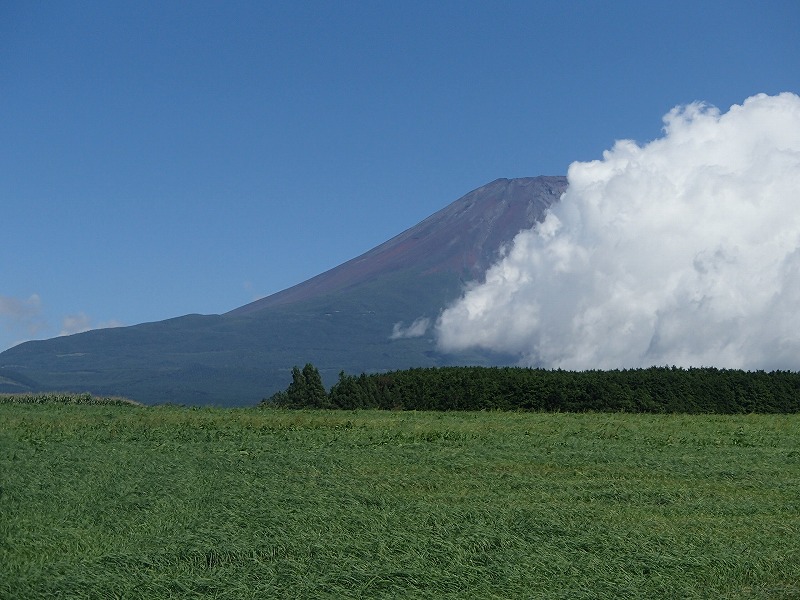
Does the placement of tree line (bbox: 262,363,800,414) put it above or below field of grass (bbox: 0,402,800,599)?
above

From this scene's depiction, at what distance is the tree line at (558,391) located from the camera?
4306 cm

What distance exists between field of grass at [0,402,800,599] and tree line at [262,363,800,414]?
1879 cm

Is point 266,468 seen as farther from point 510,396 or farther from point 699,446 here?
point 510,396

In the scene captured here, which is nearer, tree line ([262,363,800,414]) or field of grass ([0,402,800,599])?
field of grass ([0,402,800,599])

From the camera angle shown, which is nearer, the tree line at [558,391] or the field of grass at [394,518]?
the field of grass at [394,518]

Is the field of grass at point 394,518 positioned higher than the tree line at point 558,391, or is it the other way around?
the tree line at point 558,391

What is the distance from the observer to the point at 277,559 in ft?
33.9

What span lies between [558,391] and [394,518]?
3160 cm

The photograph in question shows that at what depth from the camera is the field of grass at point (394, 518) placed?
9.64 metres

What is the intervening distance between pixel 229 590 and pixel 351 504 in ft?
14.3

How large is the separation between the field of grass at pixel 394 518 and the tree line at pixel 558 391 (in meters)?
18.8

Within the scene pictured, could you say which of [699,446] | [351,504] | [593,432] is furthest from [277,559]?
[593,432]

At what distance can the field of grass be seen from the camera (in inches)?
380

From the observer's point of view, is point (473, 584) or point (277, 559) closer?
point (473, 584)
